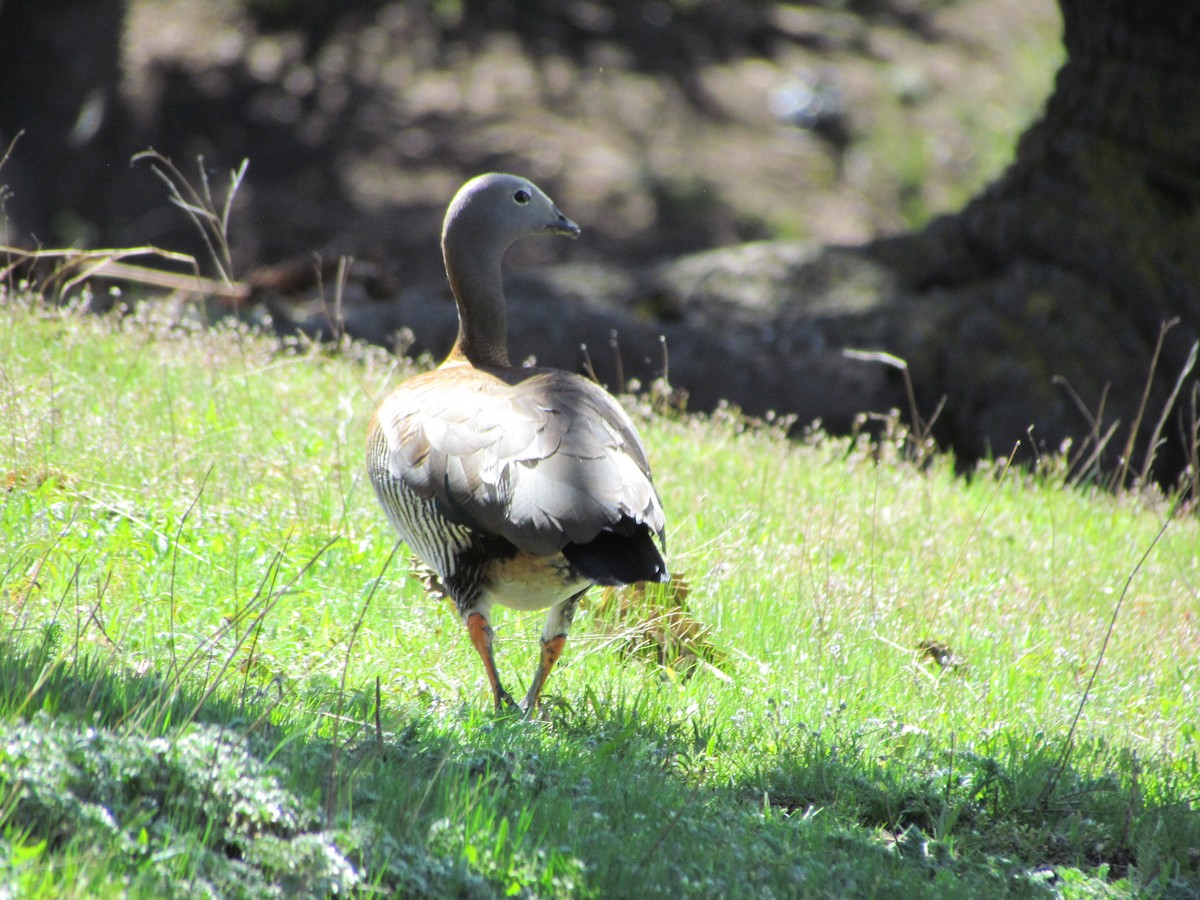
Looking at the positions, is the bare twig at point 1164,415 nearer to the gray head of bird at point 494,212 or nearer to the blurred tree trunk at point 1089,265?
the blurred tree trunk at point 1089,265

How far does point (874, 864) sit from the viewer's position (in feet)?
11.5

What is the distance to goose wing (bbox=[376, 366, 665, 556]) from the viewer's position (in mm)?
3871

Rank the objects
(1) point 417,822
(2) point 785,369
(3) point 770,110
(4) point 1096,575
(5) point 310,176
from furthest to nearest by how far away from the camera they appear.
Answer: (3) point 770,110, (5) point 310,176, (2) point 785,369, (4) point 1096,575, (1) point 417,822

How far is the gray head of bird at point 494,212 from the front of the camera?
5.58 m

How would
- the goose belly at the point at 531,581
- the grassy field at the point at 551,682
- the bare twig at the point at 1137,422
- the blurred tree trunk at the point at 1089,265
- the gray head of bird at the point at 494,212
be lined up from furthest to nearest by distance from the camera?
the blurred tree trunk at the point at 1089,265 → the bare twig at the point at 1137,422 → the gray head of bird at the point at 494,212 → the goose belly at the point at 531,581 → the grassy field at the point at 551,682

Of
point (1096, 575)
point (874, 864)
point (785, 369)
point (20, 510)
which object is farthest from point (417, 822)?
point (785, 369)

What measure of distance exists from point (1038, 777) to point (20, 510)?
4.15m

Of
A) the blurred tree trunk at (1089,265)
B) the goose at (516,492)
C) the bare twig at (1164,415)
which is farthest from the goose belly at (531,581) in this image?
the blurred tree trunk at (1089,265)

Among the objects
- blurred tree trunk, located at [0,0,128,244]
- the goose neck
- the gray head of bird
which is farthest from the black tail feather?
blurred tree trunk, located at [0,0,128,244]

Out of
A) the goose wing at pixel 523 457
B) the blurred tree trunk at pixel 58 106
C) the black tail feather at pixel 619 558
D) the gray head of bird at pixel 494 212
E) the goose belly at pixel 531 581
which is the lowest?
the blurred tree trunk at pixel 58 106

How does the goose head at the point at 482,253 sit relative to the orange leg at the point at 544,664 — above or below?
above

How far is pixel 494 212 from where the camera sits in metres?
5.61

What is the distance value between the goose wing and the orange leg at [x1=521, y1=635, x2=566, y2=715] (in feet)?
2.29

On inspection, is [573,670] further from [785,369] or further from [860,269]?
[860,269]
